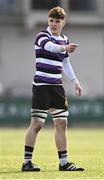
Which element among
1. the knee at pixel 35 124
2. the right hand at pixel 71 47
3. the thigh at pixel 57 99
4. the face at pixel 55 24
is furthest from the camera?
the thigh at pixel 57 99

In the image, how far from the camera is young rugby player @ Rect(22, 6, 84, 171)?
447 inches

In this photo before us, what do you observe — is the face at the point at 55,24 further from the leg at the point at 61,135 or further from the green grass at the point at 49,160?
the green grass at the point at 49,160

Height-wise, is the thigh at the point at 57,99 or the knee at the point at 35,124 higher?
the thigh at the point at 57,99

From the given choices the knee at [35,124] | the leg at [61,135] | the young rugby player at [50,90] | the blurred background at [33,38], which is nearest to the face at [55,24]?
the young rugby player at [50,90]

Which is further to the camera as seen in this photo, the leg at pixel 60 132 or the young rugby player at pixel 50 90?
the leg at pixel 60 132

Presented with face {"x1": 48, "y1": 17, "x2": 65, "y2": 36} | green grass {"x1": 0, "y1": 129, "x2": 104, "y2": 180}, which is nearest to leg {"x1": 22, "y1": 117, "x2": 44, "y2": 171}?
green grass {"x1": 0, "y1": 129, "x2": 104, "y2": 180}

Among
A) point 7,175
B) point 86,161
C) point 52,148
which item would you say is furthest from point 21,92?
point 7,175

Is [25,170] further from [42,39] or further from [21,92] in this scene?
[21,92]

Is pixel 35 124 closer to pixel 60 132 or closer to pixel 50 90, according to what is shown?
pixel 60 132

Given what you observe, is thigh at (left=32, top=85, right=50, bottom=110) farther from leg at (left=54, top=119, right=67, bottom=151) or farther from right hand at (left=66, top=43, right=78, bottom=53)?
right hand at (left=66, top=43, right=78, bottom=53)

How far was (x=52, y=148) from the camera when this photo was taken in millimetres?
17516

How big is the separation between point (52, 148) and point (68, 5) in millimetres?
25861

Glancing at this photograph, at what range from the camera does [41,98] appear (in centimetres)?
1145

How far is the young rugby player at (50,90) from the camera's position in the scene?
1134 centimetres
